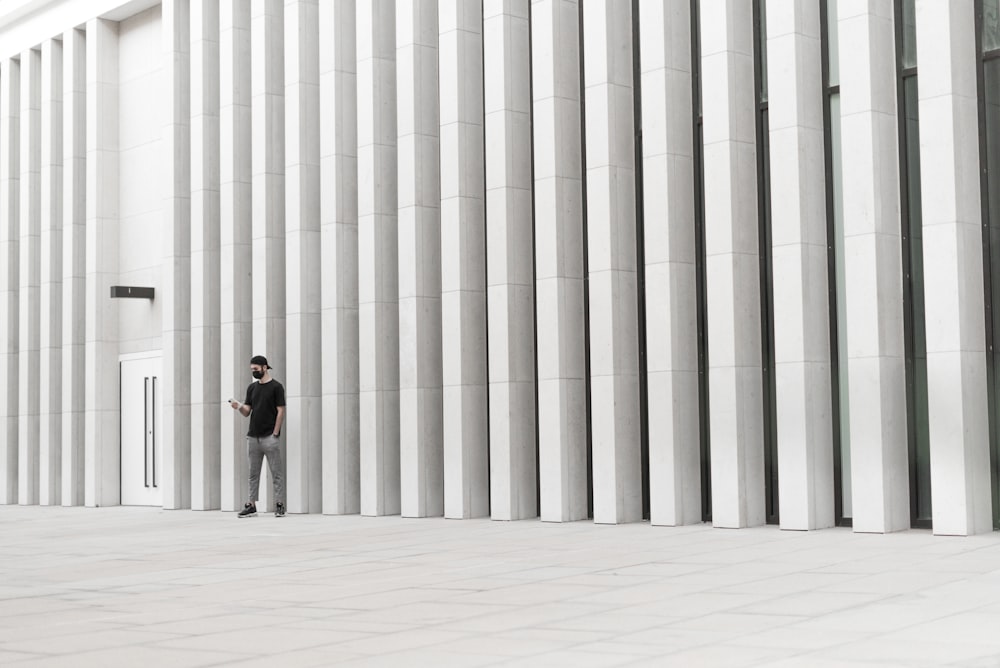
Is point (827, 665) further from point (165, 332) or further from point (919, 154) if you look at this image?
point (165, 332)

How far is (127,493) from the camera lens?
24.3m

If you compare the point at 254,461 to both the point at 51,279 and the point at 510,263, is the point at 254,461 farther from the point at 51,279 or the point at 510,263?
the point at 51,279

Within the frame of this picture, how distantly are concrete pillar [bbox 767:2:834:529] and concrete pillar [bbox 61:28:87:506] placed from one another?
15588 mm

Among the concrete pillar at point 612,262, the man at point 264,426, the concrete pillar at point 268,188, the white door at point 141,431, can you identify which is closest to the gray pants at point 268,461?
the man at point 264,426

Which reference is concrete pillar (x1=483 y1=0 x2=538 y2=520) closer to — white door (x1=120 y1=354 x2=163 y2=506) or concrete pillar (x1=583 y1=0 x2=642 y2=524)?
concrete pillar (x1=583 y1=0 x2=642 y2=524)

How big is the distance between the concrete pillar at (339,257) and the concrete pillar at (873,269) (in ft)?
26.8

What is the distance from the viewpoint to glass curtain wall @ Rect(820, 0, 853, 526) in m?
14.0

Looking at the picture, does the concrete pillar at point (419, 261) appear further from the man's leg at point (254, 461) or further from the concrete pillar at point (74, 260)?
the concrete pillar at point (74, 260)

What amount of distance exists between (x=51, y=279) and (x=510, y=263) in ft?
42.4

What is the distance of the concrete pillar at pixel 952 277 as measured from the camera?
40.8 ft

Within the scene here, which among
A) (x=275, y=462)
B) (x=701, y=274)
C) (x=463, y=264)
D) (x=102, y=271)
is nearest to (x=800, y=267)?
(x=701, y=274)

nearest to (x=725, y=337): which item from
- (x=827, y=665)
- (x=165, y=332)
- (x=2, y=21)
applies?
(x=827, y=665)

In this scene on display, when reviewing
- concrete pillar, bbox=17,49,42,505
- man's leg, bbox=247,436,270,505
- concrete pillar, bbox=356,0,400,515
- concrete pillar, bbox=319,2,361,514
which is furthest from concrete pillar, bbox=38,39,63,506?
concrete pillar, bbox=356,0,400,515

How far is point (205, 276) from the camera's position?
21469 millimetres
